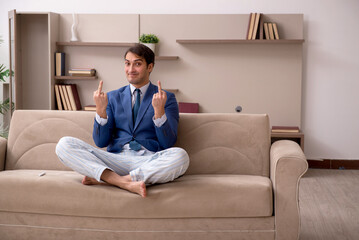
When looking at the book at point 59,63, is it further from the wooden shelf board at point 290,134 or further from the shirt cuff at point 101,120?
the shirt cuff at point 101,120

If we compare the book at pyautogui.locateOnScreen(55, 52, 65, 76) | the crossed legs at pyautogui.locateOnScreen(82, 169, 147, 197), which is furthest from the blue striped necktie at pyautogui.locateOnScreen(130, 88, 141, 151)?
the book at pyautogui.locateOnScreen(55, 52, 65, 76)

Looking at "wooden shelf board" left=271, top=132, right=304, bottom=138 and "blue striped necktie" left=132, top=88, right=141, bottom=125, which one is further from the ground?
"blue striped necktie" left=132, top=88, right=141, bottom=125

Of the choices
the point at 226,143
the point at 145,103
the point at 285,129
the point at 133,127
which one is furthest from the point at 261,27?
the point at 133,127

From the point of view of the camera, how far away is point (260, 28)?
5.23 metres

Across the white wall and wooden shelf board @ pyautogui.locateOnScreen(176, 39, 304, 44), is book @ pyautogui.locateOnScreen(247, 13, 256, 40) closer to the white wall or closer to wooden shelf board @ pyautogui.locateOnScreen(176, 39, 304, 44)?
wooden shelf board @ pyautogui.locateOnScreen(176, 39, 304, 44)

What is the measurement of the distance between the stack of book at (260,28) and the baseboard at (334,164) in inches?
57.0

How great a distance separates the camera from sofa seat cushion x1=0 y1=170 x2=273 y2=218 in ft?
8.58

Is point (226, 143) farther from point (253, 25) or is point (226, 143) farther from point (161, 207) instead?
point (253, 25)

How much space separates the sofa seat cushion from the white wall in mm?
2984

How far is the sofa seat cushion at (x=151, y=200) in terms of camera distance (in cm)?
262

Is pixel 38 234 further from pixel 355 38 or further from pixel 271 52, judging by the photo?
pixel 355 38

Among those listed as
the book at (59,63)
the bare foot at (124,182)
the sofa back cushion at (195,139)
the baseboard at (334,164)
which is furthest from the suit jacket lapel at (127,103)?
the baseboard at (334,164)

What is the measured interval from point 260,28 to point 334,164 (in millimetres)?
1699

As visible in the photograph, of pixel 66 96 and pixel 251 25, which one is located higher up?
pixel 251 25
